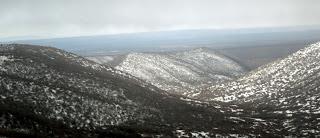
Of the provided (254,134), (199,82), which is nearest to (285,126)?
(254,134)

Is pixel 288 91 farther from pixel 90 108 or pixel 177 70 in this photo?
pixel 177 70

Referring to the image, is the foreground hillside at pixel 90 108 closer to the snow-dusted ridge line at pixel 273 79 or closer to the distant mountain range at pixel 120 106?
the distant mountain range at pixel 120 106

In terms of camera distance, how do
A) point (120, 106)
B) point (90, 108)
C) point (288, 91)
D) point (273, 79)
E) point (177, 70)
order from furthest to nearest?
point (177, 70) < point (273, 79) < point (288, 91) < point (120, 106) < point (90, 108)

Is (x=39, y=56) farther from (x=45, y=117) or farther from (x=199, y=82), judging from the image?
(x=199, y=82)

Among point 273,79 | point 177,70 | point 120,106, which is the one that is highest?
point 120,106

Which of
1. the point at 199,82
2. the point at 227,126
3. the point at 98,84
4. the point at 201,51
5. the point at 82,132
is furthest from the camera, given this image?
the point at 201,51

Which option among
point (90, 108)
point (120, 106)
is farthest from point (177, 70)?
point (90, 108)
